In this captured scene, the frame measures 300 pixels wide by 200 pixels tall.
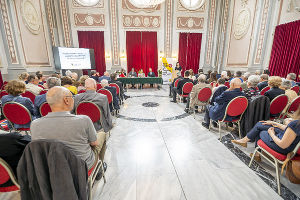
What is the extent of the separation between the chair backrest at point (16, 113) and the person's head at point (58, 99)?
1549 mm

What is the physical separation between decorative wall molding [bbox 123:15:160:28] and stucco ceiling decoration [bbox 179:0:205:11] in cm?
179

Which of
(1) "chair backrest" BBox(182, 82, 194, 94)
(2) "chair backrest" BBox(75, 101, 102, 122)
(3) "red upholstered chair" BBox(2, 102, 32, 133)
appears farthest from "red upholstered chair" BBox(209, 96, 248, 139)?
(3) "red upholstered chair" BBox(2, 102, 32, 133)

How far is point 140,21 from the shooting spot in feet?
28.9

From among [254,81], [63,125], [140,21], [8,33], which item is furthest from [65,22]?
[254,81]

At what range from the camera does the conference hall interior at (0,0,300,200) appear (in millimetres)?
1066

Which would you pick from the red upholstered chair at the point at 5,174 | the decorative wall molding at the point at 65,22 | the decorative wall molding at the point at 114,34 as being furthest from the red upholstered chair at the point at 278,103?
the decorative wall molding at the point at 65,22

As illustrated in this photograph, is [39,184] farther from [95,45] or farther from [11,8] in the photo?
[95,45]

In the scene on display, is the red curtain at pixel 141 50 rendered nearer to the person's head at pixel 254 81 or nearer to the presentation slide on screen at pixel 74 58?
the presentation slide on screen at pixel 74 58

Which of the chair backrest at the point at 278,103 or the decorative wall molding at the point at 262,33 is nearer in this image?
the chair backrest at the point at 278,103

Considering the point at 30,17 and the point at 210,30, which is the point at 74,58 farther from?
the point at 210,30

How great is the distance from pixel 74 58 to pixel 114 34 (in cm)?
281

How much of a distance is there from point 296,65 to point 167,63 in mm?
6103

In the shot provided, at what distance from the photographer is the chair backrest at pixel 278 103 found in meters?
2.38

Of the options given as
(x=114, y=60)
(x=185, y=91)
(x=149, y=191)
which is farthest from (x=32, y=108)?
(x=114, y=60)
